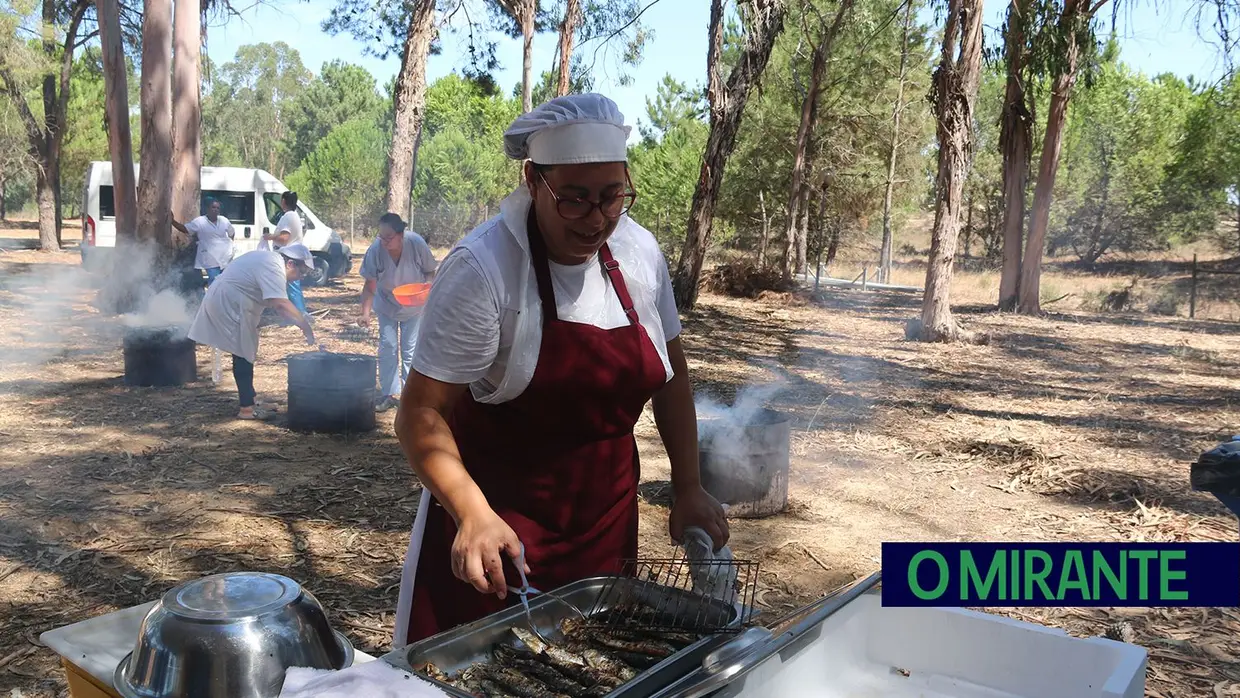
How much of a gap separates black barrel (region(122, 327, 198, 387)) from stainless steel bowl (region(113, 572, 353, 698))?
8752 mm

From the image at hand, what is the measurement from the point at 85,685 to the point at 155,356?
8761mm

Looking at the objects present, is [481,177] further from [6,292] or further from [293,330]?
[293,330]

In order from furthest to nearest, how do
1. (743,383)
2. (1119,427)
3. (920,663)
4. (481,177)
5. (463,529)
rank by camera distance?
(481,177), (743,383), (1119,427), (920,663), (463,529)

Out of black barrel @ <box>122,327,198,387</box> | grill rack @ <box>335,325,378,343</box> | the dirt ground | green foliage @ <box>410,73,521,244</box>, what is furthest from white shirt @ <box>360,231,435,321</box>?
green foliage @ <box>410,73,521,244</box>

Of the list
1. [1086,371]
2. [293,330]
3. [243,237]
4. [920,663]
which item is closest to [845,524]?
[920,663]

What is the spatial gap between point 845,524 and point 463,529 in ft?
15.3

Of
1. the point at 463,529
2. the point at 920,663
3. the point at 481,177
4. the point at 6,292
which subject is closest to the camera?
the point at 463,529

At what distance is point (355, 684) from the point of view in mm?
1371

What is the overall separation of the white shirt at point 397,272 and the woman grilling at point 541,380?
20.8ft

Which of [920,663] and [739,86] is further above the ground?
[739,86]

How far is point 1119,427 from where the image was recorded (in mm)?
8812

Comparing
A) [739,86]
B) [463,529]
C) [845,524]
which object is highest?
[739,86]

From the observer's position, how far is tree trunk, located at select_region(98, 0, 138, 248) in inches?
535

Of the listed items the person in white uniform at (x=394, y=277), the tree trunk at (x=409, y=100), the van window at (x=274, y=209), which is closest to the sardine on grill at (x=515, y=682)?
the person in white uniform at (x=394, y=277)
